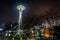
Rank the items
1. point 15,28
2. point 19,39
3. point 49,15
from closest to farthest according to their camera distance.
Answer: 1. point 19,39
2. point 49,15
3. point 15,28

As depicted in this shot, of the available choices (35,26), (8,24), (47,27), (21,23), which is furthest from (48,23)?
(8,24)

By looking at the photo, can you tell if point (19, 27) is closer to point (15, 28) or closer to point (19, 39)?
point (15, 28)

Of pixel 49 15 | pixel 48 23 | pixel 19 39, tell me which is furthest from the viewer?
pixel 48 23

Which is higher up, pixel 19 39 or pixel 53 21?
pixel 53 21

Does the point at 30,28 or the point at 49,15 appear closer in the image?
the point at 49,15

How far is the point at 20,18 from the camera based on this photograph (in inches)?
391

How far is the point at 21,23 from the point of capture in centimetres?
1042

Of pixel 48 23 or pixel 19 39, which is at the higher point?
pixel 48 23

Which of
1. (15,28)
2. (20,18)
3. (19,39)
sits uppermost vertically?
(20,18)

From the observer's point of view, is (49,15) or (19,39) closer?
(19,39)

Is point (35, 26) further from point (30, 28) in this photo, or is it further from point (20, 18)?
point (20, 18)

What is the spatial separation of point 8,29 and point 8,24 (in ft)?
1.97

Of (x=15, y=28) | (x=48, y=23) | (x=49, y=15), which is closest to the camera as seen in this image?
(x=49, y=15)

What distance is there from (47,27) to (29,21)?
1508 millimetres
